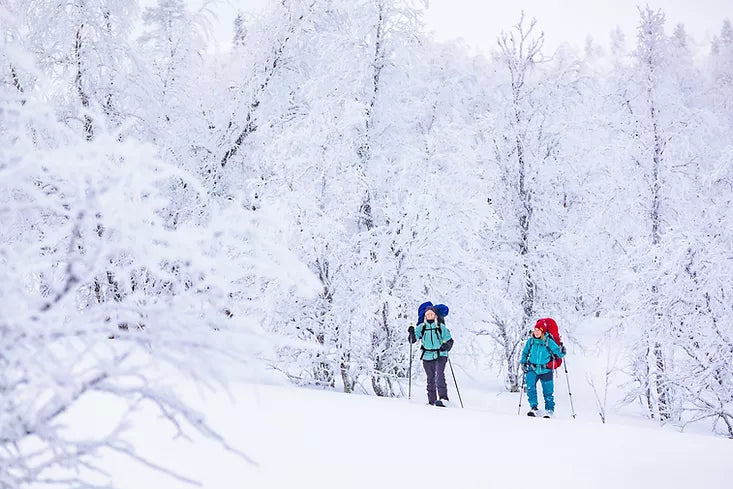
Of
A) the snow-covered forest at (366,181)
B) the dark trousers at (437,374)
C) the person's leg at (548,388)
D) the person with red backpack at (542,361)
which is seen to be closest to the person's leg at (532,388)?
the person with red backpack at (542,361)

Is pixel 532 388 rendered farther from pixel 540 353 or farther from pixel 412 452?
pixel 412 452

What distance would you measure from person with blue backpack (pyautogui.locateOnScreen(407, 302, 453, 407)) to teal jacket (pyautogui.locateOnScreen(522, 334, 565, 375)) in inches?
44.8

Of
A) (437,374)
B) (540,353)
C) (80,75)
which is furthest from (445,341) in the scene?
(80,75)

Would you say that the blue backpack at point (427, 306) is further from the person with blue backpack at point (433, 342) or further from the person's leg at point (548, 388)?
the person's leg at point (548, 388)

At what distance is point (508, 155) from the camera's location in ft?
38.8

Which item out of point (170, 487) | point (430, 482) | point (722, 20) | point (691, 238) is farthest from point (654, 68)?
point (722, 20)

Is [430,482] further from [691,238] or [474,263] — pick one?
[691,238]

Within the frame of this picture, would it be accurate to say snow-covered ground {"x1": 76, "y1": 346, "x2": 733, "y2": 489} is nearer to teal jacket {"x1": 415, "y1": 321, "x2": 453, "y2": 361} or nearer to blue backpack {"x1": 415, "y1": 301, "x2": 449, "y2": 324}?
teal jacket {"x1": 415, "y1": 321, "x2": 453, "y2": 361}

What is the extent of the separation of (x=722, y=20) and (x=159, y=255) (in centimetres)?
5996

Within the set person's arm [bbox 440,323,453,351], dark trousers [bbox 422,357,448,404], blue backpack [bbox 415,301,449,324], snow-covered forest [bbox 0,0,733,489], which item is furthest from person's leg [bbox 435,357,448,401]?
snow-covered forest [bbox 0,0,733,489]

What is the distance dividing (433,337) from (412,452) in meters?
3.07

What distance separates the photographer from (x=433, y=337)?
730 centimetres

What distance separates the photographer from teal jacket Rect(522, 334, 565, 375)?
7383 millimetres

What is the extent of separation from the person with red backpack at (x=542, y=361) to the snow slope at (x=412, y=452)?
5.94 ft
